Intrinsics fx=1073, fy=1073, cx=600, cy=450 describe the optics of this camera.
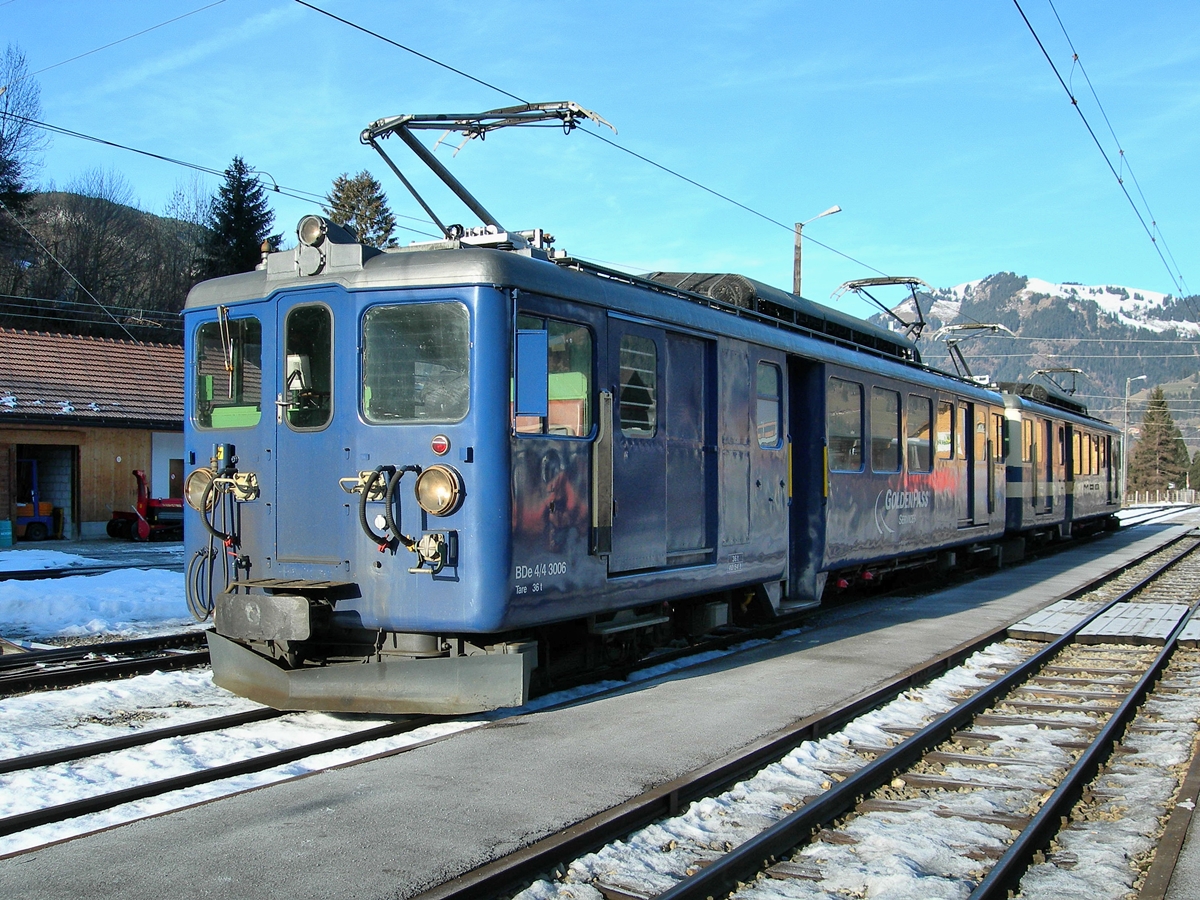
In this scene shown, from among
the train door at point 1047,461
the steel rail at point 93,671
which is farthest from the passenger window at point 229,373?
the train door at point 1047,461

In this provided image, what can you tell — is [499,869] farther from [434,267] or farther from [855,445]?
[855,445]

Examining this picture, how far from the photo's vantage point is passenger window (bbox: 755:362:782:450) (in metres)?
9.77

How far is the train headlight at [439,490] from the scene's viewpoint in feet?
20.8

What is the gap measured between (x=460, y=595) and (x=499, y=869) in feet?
8.01

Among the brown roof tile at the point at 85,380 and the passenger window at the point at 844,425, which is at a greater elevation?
the brown roof tile at the point at 85,380

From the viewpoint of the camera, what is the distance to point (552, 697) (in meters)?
7.56

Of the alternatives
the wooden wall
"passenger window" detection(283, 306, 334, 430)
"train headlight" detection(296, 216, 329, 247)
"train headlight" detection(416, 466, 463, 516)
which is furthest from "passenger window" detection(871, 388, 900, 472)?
the wooden wall

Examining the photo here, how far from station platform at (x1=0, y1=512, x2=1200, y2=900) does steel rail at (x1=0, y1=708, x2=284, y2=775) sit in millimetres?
1406

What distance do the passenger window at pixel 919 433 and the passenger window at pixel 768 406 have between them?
405cm

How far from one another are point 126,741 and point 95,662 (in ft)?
9.55

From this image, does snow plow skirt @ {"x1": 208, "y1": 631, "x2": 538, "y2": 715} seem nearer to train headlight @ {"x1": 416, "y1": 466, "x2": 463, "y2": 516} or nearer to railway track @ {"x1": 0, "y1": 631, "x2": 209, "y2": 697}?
train headlight @ {"x1": 416, "y1": 466, "x2": 463, "y2": 516}

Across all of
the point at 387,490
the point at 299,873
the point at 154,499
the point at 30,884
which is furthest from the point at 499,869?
the point at 154,499

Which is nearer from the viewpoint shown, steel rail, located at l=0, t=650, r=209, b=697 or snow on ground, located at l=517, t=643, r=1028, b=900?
snow on ground, located at l=517, t=643, r=1028, b=900

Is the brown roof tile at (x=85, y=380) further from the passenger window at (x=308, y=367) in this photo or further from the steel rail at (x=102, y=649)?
the passenger window at (x=308, y=367)
